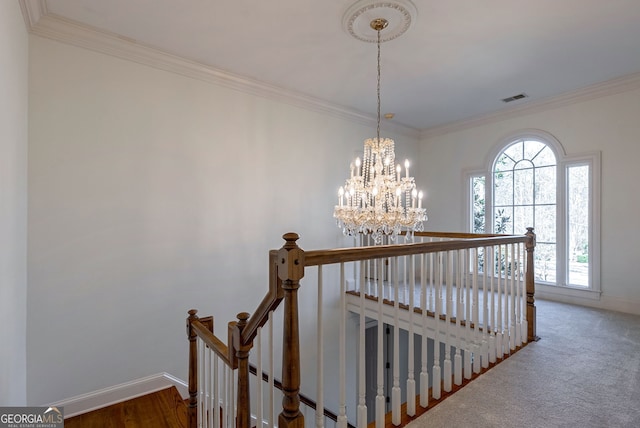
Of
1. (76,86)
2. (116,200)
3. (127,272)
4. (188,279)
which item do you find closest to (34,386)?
(127,272)

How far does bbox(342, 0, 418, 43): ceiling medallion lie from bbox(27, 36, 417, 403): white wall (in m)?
1.55

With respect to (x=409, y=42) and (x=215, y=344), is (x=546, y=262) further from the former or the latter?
(x=215, y=344)

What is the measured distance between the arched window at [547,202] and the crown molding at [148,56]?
2783 millimetres

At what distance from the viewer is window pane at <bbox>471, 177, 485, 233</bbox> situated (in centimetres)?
509

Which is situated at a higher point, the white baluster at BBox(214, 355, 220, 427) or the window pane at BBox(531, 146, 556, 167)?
the window pane at BBox(531, 146, 556, 167)

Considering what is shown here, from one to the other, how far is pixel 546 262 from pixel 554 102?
2229 millimetres

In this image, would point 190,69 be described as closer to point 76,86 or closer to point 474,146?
point 76,86

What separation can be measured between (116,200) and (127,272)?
26.7 inches

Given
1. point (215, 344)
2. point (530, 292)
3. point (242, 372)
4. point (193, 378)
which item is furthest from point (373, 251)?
point (530, 292)

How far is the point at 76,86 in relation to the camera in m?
2.67

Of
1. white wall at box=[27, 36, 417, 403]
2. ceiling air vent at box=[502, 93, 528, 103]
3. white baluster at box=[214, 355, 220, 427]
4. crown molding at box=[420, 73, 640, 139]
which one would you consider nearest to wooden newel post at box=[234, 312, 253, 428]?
white baluster at box=[214, 355, 220, 427]

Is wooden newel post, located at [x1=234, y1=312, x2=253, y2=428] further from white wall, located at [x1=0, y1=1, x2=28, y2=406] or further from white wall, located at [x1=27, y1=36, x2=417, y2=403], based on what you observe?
white wall, located at [x1=27, y1=36, x2=417, y2=403]

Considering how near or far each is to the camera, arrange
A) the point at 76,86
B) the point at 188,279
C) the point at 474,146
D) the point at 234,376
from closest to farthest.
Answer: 1. the point at 234,376
2. the point at 76,86
3. the point at 188,279
4. the point at 474,146

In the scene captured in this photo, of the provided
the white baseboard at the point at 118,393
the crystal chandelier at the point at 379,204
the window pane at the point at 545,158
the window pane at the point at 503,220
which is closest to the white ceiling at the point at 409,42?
the crystal chandelier at the point at 379,204
